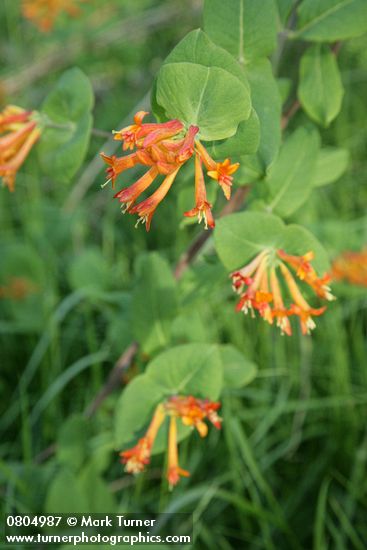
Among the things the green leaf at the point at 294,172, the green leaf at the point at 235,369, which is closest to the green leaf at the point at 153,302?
the green leaf at the point at 235,369

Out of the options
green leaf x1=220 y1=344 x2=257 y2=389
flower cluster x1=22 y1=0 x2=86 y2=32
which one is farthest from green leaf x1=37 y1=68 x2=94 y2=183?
flower cluster x1=22 y1=0 x2=86 y2=32

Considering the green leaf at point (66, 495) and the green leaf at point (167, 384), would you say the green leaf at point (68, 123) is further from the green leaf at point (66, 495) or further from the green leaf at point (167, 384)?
the green leaf at point (66, 495)

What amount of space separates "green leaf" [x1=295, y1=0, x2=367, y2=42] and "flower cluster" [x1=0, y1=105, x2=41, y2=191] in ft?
1.45

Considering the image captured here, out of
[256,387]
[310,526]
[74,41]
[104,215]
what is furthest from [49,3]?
[310,526]

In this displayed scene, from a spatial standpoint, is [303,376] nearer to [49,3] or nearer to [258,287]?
[258,287]

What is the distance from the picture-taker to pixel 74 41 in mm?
2398

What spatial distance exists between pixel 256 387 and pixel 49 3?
4.69 ft

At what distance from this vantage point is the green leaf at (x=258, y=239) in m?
0.86

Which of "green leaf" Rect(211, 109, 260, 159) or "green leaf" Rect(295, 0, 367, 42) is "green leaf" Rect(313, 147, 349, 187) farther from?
"green leaf" Rect(211, 109, 260, 159)

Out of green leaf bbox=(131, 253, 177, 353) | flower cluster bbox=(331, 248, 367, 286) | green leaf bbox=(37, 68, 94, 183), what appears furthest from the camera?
flower cluster bbox=(331, 248, 367, 286)

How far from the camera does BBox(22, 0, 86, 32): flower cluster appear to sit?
6.81 feet

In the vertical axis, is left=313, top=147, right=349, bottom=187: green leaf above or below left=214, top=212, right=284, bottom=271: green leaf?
above

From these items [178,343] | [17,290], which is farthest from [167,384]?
[17,290]

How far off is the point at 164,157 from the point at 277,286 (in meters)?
0.29
